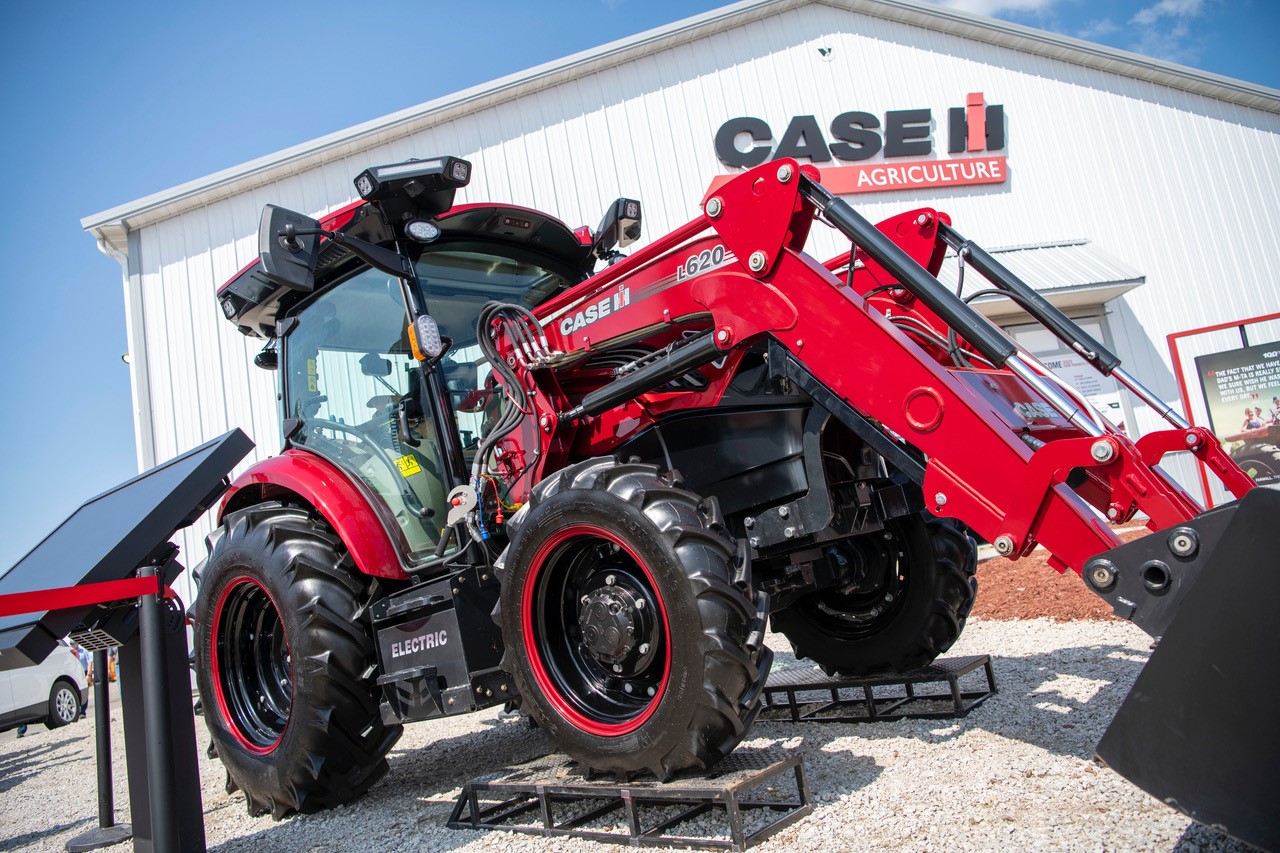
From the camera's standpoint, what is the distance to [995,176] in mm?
14516

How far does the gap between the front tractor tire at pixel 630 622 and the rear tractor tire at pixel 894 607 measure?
1.66 m

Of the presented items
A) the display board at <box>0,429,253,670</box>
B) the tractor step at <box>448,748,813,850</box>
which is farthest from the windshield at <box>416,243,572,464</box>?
the tractor step at <box>448,748,813,850</box>

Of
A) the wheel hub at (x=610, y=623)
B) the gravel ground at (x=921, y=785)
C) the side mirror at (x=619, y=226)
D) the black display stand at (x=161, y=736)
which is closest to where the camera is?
the gravel ground at (x=921, y=785)

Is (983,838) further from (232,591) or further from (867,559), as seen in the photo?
(232,591)

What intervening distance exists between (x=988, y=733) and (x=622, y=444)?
1998mm

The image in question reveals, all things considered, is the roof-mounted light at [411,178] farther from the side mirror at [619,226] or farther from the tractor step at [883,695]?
the tractor step at [883,695]

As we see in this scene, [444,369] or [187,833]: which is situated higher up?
[444,369]

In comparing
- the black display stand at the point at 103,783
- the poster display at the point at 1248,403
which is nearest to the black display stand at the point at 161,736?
the black display stand at the point at 103,783

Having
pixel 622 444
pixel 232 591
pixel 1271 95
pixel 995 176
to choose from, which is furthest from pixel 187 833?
pixel 1271 95

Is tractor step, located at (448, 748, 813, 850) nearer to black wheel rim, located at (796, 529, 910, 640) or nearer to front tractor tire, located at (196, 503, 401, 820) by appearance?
front tractor tire, located at (196, 503, 401, 820)

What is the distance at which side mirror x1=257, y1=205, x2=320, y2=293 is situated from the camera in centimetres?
381

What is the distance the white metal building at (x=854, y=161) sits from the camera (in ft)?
41.4

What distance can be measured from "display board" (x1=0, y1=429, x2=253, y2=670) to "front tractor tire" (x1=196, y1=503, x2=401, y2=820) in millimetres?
542

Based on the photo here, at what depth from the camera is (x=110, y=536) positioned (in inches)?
136
